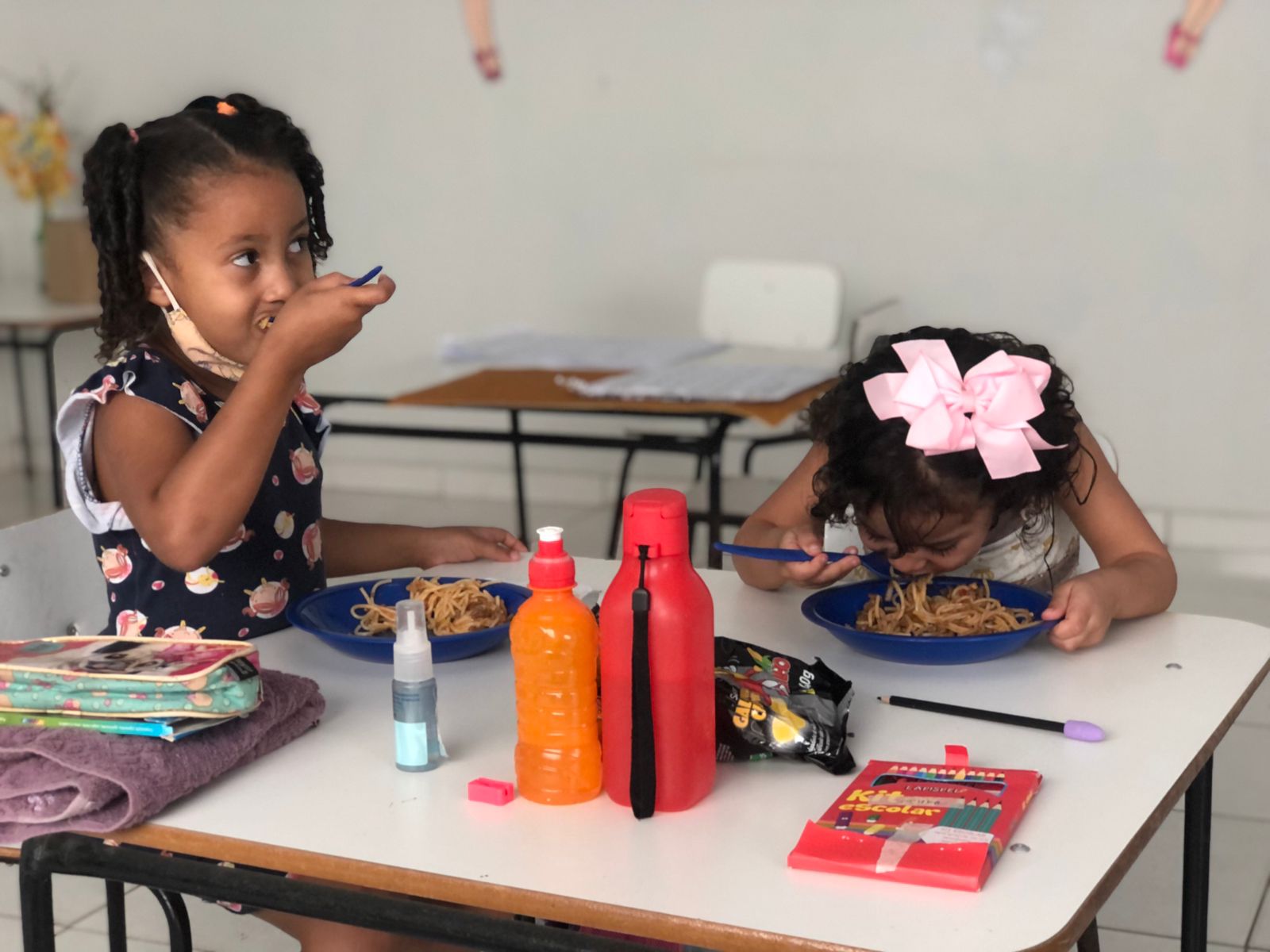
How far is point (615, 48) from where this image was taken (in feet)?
15.1

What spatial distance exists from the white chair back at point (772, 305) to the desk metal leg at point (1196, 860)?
245 centimetres

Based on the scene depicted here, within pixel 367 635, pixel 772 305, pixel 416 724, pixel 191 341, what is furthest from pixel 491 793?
pixel 772 305

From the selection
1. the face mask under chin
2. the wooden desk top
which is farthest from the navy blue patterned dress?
the wooden desk top

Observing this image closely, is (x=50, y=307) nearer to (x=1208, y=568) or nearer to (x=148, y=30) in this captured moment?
(x=148, y=30)

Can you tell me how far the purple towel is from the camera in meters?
1.06

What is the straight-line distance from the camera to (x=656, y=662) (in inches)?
40.9

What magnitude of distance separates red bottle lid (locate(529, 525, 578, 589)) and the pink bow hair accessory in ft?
1.69

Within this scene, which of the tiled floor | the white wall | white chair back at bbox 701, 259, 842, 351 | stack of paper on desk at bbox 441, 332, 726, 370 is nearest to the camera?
the tiled floor

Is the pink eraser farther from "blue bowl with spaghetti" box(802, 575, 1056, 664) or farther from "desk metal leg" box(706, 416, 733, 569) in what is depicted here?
"desk metal leg" box(706, 416, 733, 569)

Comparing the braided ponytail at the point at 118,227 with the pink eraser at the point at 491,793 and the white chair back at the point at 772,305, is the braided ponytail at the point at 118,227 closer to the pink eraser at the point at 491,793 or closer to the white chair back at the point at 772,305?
the pink eraser at the point at 491,793

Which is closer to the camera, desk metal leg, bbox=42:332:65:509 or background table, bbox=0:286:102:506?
desk metal leg, bbox=42:332:65:509

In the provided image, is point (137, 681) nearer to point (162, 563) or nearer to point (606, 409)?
point (162, 563)

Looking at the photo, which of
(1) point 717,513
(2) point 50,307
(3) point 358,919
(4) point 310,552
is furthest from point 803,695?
(2) point 50,307

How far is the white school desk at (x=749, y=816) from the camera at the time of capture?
915 mm
